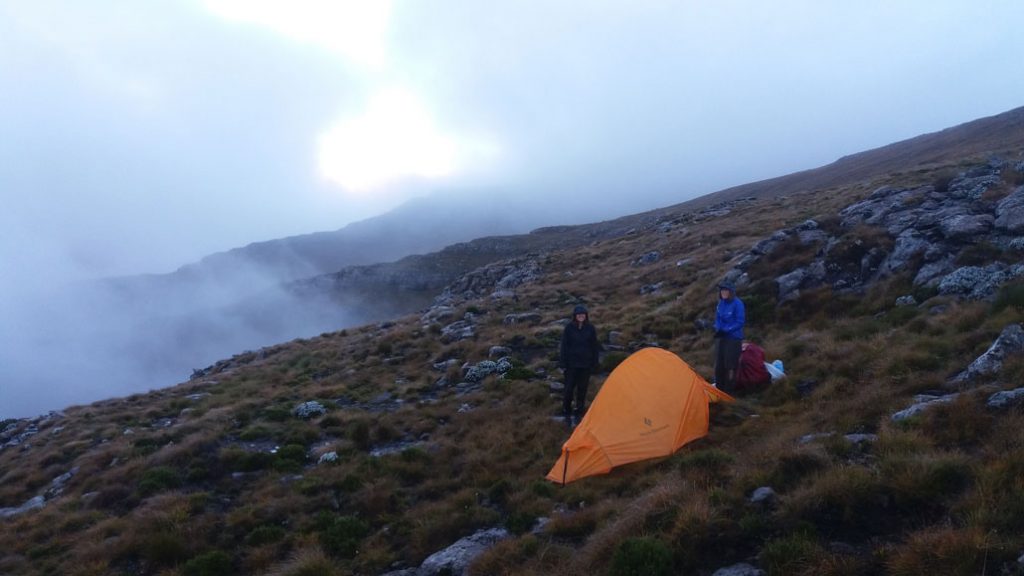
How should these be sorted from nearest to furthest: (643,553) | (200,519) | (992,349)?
(643,553) → (992,349) → (200,519)

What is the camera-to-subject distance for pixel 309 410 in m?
18.1

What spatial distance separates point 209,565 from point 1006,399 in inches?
470

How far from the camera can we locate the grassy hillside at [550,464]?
645 centimetres

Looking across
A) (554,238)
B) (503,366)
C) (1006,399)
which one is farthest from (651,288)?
(554,238)

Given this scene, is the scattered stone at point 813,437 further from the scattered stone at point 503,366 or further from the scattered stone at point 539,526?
the scattered stone at point 503,366

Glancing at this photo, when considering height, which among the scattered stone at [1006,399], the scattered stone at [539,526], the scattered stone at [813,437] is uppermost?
the scattered stone at [1006,399]

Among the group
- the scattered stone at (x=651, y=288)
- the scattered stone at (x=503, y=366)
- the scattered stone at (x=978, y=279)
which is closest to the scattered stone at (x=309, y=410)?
the scattered stone at (x=503, y=366)

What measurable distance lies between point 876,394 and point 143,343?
137422 millimetres

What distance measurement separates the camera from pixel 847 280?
58.1ft

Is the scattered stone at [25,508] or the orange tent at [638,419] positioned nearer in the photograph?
the orange tent at [638,419]

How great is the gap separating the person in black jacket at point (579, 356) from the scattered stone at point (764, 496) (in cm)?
620

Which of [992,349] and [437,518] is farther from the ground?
[992,349]

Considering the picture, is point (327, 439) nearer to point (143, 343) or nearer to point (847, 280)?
point (847, 280)

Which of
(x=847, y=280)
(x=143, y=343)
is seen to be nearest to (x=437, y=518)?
(x=847, y=280)
